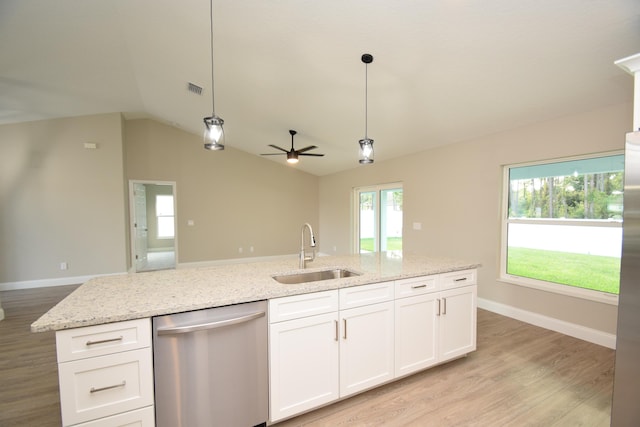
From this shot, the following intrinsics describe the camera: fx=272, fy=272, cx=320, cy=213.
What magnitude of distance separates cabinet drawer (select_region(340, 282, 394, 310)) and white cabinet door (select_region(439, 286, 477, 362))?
1.88 feet

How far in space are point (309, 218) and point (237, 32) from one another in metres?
5.61

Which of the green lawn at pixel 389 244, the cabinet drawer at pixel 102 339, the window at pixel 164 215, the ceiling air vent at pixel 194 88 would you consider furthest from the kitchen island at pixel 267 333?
the window at pixel 164 215

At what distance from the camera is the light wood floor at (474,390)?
1835 millimetres

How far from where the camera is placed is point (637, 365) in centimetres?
145

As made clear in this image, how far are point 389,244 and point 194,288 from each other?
15.4 ft

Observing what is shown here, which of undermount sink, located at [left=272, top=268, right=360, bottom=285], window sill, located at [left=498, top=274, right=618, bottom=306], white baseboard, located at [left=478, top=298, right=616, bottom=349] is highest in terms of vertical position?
undermount sink, located at [left=272, top=268, right=360, bottom=285]

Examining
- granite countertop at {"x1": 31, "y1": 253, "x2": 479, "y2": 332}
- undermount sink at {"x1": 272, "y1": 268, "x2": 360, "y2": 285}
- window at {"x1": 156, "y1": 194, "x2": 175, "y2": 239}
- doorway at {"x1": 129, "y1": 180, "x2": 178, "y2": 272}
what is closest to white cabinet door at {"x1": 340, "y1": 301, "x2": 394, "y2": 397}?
granite countertop at {"x1": 31, "y1": 253, "x2": 479, "y2": 332}

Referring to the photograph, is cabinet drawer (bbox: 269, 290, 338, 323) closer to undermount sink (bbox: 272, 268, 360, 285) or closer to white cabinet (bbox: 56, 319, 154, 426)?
undermount sink (bbox: 272, 268, 360, 285)

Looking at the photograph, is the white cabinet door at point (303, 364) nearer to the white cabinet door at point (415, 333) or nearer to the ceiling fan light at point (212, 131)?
the white cabinet door at point (415, 333)

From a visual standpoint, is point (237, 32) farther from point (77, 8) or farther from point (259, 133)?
point (259, 133)

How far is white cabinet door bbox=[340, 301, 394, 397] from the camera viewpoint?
1889 millimetres

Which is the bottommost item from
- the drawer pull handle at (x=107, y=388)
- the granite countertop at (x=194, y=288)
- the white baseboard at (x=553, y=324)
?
the white baseboard at (x=553, y=324)

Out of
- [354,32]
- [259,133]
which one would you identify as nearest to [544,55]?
[354,32]

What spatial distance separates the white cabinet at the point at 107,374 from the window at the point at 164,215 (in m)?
8.59
